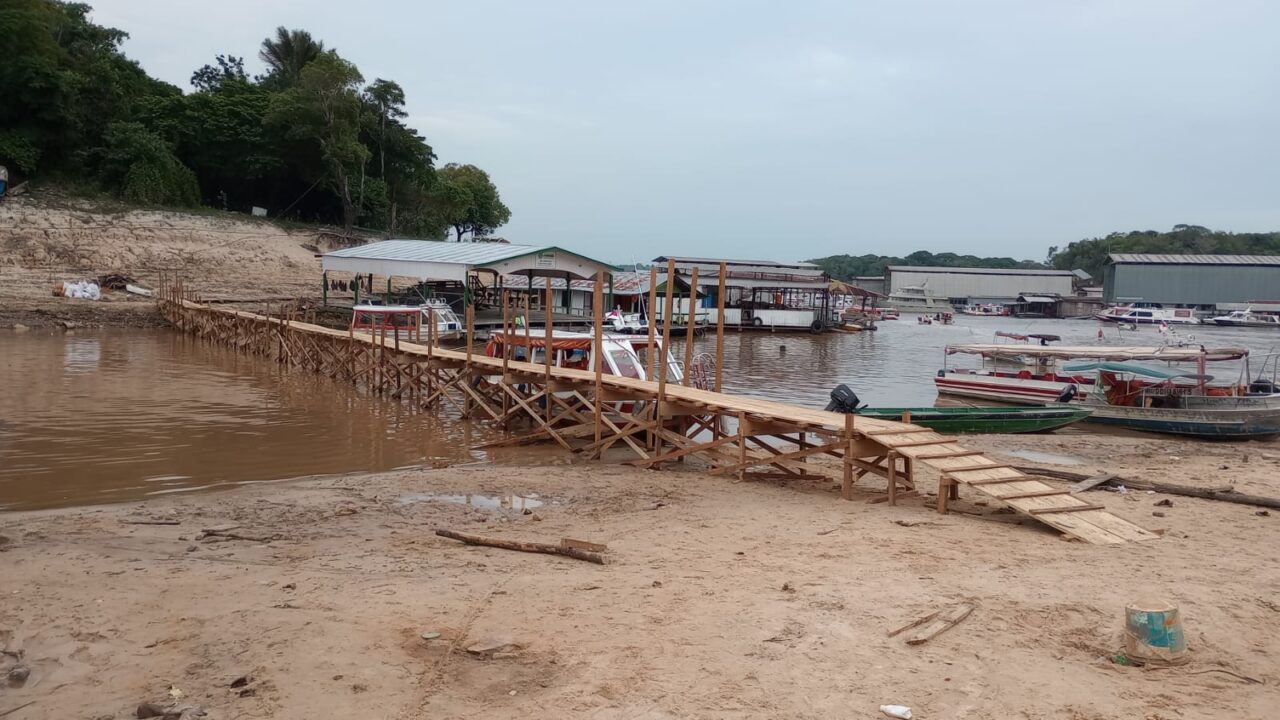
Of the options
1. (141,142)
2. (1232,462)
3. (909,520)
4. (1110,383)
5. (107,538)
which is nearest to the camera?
(107,538)

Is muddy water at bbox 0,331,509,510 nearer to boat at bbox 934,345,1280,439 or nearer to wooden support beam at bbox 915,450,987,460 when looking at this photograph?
wooden support beam at bbox 915,450,987,460

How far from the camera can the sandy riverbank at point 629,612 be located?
5.02 m

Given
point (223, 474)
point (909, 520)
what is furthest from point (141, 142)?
point (909, 520)

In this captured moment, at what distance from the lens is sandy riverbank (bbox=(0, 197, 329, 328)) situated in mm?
34625

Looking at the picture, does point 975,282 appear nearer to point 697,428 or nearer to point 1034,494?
point 697,428

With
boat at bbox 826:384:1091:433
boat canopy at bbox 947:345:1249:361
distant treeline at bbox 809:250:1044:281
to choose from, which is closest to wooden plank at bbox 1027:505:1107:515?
boat at bbox 826:384:1091:433

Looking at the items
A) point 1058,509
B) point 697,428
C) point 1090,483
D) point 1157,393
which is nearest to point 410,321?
point 697,428

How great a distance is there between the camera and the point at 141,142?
44688 millimetres

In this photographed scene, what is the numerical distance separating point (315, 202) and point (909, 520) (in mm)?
55181

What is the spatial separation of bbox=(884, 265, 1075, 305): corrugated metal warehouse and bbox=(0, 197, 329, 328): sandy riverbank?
7533 centimetres

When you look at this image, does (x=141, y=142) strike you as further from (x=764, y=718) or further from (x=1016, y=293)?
(x=1016, y=293)

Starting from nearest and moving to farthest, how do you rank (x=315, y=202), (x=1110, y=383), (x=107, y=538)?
(x=107, y=538), (x=1110, y=383), (x=315, y=202)

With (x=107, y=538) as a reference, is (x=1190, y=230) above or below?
above

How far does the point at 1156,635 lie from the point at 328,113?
50612mm
